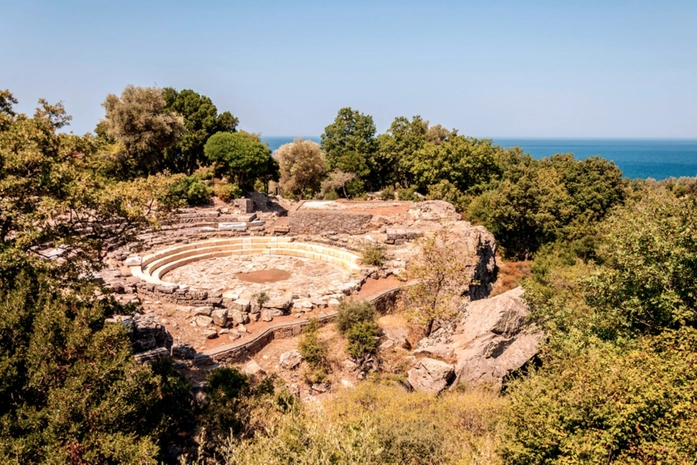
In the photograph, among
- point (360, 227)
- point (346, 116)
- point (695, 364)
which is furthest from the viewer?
point (346, 116)

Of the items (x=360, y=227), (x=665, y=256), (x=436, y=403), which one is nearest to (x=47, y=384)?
(x=436, y=403)

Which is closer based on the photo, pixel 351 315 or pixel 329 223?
pixel 351 315

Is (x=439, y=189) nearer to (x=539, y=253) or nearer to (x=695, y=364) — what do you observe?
(x=539, y=253)

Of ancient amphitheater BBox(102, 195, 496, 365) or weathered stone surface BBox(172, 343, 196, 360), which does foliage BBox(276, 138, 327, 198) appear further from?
weathered stone surface BBox(172, 343, 196, 360)

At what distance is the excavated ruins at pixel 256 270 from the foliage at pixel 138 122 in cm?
745

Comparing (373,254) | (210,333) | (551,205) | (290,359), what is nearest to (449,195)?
(551,205)

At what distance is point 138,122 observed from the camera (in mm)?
30359

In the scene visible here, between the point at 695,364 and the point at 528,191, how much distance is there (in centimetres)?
2286

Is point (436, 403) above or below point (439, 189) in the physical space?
below

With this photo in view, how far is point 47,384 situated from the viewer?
635cm

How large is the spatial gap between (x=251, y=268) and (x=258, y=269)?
17.2 inches

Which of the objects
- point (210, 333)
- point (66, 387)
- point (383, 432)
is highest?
point (66, 387)

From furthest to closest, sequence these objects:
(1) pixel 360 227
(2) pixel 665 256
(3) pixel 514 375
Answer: (1) pixel 360 227
(3) pixel 514 375
(2) pixel 665 256

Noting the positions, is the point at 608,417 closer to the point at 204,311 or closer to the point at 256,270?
the point at 204,311
